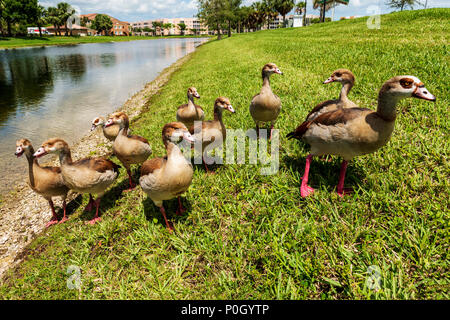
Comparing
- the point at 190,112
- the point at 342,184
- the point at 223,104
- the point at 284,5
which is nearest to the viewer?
the point at 342,184

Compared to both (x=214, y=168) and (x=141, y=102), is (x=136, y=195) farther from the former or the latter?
(x=141, y=102)

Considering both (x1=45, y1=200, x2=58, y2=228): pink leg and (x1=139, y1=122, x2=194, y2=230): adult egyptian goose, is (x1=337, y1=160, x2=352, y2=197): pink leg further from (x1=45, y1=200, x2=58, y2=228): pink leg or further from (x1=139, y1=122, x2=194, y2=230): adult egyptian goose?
(x1=45, y1=200, x2=58, y2=228): pink leg

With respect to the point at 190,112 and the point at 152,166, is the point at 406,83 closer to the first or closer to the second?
the point at 152,166

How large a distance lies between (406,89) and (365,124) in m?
0.55

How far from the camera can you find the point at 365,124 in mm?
2912

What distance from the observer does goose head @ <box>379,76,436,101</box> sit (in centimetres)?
261

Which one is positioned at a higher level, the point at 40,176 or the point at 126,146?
the point at 126,146

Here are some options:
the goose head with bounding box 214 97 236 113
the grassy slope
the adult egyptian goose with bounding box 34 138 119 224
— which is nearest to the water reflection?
the adult egyptian goose with bounding box 34 138 119 224

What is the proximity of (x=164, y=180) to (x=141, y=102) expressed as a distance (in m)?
12.2

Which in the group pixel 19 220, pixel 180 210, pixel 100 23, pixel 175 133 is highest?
pixel 100 23

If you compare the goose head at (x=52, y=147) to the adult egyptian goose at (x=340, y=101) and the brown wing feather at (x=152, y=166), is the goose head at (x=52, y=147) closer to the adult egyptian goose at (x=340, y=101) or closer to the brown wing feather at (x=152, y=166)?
the brown wing feather at (x=152, y=166)

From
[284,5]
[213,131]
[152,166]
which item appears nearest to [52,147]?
[152,166]

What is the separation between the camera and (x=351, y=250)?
8.86 ft
